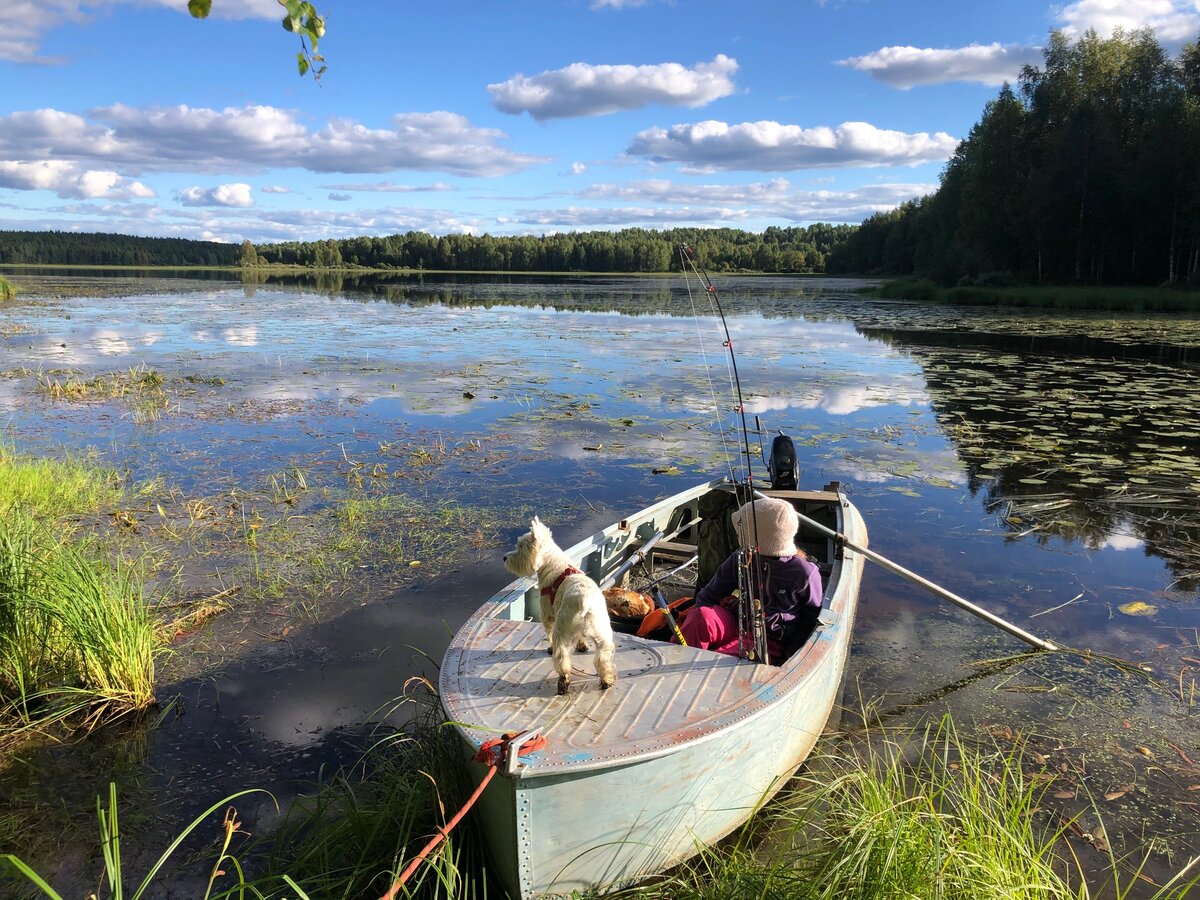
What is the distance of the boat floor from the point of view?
118 inches

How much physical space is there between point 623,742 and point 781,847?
1.13 m

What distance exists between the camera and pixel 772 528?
14.6 feet

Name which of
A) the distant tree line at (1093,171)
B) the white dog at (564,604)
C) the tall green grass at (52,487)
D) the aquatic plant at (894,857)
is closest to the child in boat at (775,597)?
the aquatic plant at (894,857)

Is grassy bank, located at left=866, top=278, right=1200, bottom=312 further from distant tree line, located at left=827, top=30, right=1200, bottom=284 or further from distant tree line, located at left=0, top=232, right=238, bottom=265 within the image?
distant tree line, located at left=0, top=232, right=238, bottom=265

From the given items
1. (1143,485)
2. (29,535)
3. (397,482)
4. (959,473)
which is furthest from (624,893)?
(1143,485)

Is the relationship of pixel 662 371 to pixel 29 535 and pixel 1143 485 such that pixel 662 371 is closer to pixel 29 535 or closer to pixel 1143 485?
pixel 1143 485

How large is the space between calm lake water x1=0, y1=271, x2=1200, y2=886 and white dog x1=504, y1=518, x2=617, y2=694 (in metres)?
1.72

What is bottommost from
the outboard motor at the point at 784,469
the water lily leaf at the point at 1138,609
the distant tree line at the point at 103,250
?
the water lily leaf at the point at 1138,609

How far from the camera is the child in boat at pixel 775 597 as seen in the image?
4.34 m

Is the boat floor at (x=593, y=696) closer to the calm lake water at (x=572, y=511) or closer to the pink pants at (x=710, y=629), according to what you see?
the pink pants at (x=710, y=629)

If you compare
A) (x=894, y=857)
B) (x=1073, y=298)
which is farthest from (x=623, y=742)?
(x=1073, y=298)

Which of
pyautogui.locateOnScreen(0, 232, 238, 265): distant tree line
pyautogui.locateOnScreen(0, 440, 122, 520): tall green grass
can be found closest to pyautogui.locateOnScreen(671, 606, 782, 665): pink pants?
pyautogui.locateOnScreen(0, 440, 122, 520): tall green grass

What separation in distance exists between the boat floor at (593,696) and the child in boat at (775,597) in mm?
545

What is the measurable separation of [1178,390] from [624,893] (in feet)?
53.8
